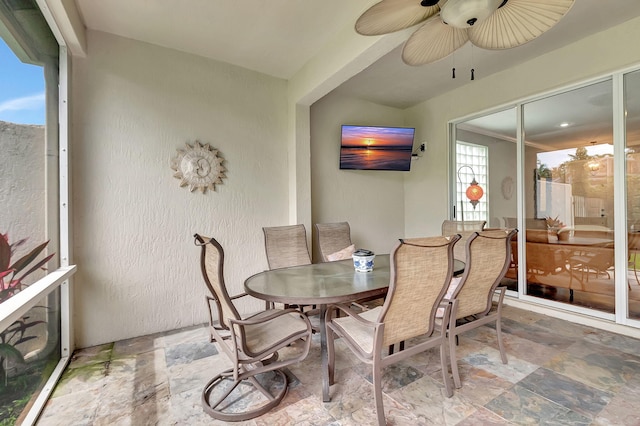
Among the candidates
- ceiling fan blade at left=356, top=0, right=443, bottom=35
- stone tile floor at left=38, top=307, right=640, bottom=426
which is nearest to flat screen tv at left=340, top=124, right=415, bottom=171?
ceiling fan blade at left=356, top=0, right=443, bottom=35

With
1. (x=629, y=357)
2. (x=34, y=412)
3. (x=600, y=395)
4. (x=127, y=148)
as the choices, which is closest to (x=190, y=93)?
(x=127, y=148)

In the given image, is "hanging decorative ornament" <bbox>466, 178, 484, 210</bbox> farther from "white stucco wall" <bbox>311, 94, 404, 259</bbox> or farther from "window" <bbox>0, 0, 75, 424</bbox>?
"window" <bbox>0, 0, 75, 424</bbox>

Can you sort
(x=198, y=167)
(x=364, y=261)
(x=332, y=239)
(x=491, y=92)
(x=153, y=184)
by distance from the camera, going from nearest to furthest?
(x=364, y=261) < (x=153, y=184) < (x=198, y=167) < (x=332, y=239) < (x=491, y=92)

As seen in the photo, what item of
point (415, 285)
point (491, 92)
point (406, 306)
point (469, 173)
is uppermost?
point (491, 92)

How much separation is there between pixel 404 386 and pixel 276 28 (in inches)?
126

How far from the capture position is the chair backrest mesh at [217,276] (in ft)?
5.16

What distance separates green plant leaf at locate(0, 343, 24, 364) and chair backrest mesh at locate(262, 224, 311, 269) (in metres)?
1.94

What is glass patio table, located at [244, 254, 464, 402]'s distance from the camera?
5.66 ft

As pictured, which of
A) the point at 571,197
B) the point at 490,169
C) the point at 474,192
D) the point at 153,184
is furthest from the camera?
the point at 490,169

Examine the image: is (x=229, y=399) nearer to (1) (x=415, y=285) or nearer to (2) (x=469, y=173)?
(1) (x=415, y=285)

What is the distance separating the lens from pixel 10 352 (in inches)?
63.6

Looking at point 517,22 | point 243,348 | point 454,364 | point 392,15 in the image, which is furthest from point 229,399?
point 517,22

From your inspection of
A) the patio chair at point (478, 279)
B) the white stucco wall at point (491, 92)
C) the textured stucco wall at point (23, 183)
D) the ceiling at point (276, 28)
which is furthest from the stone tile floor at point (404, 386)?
the ceiling at point (276, 28)

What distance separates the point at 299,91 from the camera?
3422 millimetres
